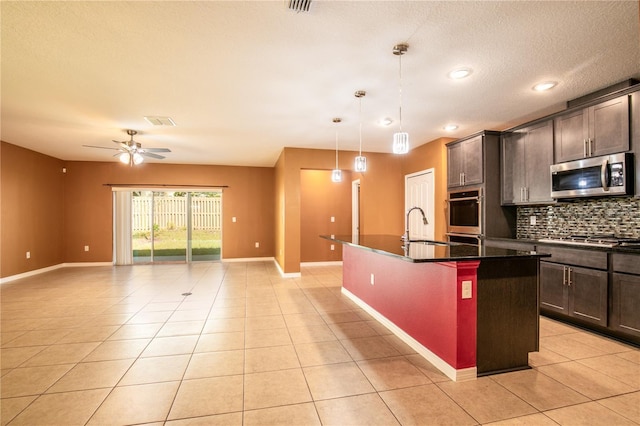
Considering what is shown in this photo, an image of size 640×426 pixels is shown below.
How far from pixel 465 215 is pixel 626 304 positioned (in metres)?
2.19

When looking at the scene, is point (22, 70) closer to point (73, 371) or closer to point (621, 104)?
point (73, 371)

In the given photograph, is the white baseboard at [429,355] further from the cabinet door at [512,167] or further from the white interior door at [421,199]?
the cabinet door at [512,167]

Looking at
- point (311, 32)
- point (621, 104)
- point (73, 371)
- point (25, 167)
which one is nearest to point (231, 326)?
point (73, 371)

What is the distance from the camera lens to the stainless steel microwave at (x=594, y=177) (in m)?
2.86

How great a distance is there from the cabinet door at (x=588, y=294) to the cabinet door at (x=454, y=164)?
2120 millimetres

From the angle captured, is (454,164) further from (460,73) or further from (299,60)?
(299,60)

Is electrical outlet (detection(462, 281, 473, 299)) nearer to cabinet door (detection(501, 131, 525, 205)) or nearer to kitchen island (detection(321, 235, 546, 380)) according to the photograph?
kitchen island (detection(321, 235, 546, 380))

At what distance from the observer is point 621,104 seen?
2.89m

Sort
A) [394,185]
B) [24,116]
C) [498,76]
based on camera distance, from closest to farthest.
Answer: [498,76], [24,116], [394,185]

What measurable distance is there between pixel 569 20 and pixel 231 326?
4.07m

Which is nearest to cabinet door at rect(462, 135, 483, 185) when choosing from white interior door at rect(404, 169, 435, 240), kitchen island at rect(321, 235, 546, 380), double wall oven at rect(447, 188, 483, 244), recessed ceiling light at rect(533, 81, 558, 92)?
double wall oven at rect(447, 188, 483, 244)

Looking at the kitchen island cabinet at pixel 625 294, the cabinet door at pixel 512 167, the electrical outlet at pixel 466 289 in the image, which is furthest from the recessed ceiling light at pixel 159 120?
the kitchen island cabinet at pixel 625 294

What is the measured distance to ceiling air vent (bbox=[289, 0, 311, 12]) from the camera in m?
1.85

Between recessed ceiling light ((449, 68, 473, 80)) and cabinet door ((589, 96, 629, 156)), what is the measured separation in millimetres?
1527
